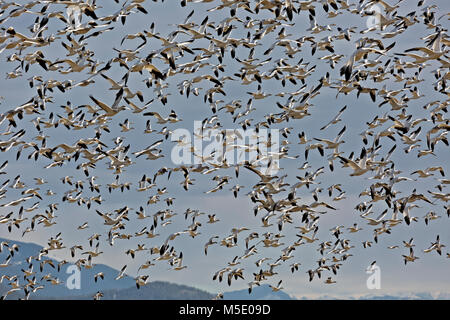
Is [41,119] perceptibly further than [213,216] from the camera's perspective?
No

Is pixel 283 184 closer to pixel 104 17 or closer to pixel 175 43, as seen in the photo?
pixel 175 43

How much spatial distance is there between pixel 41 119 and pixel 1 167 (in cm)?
729

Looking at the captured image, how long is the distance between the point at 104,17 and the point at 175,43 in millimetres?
6304

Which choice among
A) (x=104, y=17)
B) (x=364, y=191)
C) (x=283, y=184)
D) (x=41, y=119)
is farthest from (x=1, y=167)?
(x=364, y=191)

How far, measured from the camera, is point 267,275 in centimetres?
5619

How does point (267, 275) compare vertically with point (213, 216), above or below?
below
